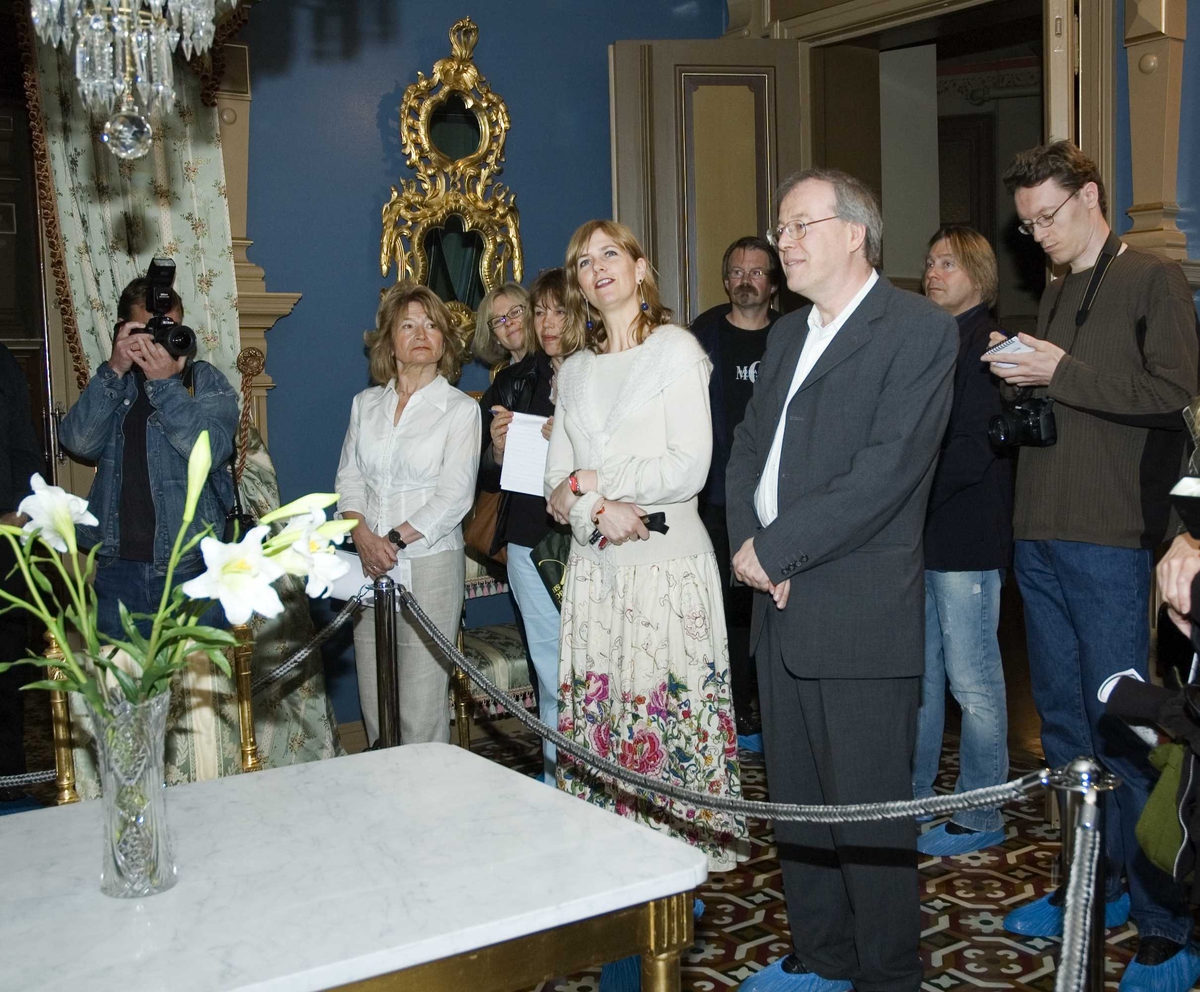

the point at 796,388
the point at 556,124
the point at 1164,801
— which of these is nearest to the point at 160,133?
the point at 556,124

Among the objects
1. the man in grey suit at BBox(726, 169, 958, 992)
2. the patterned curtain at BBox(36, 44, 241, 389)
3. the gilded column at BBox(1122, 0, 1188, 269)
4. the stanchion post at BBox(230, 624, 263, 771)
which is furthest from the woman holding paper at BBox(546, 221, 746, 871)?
the gilded column at BBox(1122, 0, 1188, 269)

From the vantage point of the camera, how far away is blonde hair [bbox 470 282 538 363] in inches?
162

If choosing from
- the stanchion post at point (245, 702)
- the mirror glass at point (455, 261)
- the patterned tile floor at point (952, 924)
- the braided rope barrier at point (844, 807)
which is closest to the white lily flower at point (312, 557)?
the braided rope barrier at point (844, 807)

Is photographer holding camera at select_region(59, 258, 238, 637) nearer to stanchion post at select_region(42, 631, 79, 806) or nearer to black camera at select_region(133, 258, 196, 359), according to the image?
black camera at select_region(133, 258, 196, 359)

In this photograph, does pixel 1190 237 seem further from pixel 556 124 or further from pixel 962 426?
Result: pixel 556 124

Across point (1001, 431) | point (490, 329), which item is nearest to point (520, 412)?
point (490, 329)

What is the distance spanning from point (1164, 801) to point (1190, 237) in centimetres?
281

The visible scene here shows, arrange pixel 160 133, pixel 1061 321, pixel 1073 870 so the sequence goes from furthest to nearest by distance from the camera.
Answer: pixel 160 133 < pixel 1061 321 < pixel 1073 870

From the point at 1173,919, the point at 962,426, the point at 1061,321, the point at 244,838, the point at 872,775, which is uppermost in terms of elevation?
the point at 1061,321

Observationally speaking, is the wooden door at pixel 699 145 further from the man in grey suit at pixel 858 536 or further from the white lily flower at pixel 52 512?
the white lily flower at pixel 52 512

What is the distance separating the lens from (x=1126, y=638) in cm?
310

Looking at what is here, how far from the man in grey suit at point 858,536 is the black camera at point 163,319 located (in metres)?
1.78

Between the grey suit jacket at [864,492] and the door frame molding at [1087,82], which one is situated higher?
the door frame molding at [1087,82]

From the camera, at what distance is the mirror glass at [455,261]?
5172mm
